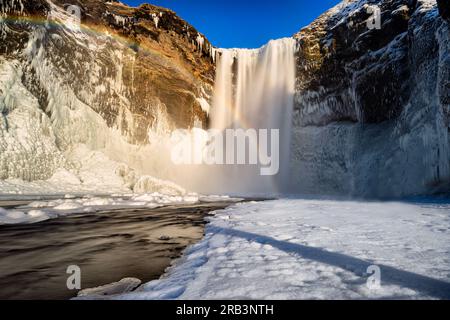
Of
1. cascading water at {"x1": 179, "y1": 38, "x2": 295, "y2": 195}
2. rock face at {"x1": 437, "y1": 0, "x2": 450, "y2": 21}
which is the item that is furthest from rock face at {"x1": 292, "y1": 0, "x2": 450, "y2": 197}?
cascading water at {"x1": 179, "y1": 38, "x2": 295, "y2": 195}

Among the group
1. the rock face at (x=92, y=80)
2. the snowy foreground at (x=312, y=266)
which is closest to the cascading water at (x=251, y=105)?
the rock face at (x=92, y=80)

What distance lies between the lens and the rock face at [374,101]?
41.9 feet

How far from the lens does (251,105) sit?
23.8 m

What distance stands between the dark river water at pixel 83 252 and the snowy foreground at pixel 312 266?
15.4 inches

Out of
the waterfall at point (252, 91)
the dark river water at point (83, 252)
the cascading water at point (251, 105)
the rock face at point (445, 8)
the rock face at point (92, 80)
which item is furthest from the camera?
the cascading water at point (251, 105)

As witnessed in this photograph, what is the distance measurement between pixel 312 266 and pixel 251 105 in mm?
22227

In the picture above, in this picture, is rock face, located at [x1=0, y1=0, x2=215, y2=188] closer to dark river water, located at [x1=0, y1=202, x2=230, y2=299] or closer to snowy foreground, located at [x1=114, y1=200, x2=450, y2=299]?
dark river water, located at [x1=0, y1=202, x2=230, y2=299]

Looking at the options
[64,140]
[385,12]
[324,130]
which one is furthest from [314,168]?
[64,140]

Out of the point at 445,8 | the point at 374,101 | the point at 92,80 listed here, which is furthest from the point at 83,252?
the point at 374,101

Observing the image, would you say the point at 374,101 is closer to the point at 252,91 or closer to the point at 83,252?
the point at 252,91

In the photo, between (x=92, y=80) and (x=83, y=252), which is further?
(x=92, y=80)

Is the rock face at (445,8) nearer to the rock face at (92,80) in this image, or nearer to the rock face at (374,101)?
the rock face at (374,101)

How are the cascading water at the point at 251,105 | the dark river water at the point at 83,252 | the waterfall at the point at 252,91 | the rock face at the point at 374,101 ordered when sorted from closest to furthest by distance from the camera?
the dark river water at the point at 83,252 → the rock face at the point at 374,101 → the waterfall at the point at 252,91 → the cascading water at the point at 251,105
